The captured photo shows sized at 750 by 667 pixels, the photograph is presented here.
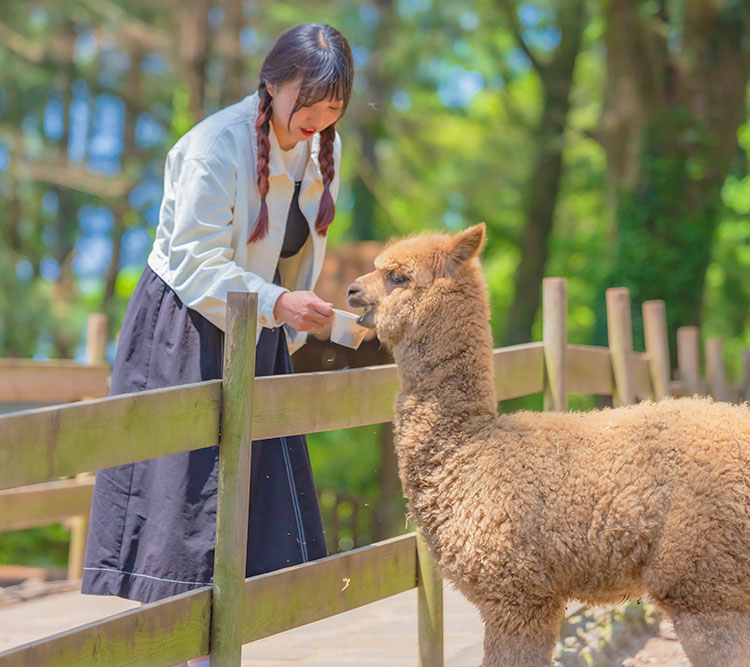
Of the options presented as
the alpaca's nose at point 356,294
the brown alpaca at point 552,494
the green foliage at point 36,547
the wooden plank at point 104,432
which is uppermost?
the alpaca's nose at point 356,294

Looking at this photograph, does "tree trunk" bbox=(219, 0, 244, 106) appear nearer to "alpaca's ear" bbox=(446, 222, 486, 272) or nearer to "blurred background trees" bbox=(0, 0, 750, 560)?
"blurred background trees" bbox=(0, 0, 750, 560)

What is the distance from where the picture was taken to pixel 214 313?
10.3 feet

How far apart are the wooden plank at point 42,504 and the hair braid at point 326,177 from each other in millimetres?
3242

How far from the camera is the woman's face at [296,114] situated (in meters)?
3.28

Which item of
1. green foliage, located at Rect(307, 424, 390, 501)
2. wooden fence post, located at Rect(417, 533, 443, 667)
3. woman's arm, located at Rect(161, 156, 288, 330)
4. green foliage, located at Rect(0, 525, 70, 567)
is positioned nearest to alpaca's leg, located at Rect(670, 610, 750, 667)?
wooden fence post, located at Rect(417, 533, 443, 667)

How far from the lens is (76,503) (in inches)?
257

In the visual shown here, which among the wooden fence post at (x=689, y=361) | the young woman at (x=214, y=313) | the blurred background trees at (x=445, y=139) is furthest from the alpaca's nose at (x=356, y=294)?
the wooden fence post at (x=689, y=361)

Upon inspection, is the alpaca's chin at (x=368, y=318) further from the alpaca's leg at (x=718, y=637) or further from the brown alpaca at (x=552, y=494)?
the alpaca's leg at (x=718, y=637)

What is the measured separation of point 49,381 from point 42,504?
2.61 feet

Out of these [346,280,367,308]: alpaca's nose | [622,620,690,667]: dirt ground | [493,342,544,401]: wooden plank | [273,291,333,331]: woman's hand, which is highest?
[346,280,367,308]: alpaca's nose

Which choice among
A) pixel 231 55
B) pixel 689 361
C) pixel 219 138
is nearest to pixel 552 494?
pixel 219 138

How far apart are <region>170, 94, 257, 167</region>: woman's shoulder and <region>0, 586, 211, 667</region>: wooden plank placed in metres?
1.39

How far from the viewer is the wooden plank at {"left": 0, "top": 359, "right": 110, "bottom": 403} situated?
5.95 meters

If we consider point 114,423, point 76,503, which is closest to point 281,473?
point 114,423
